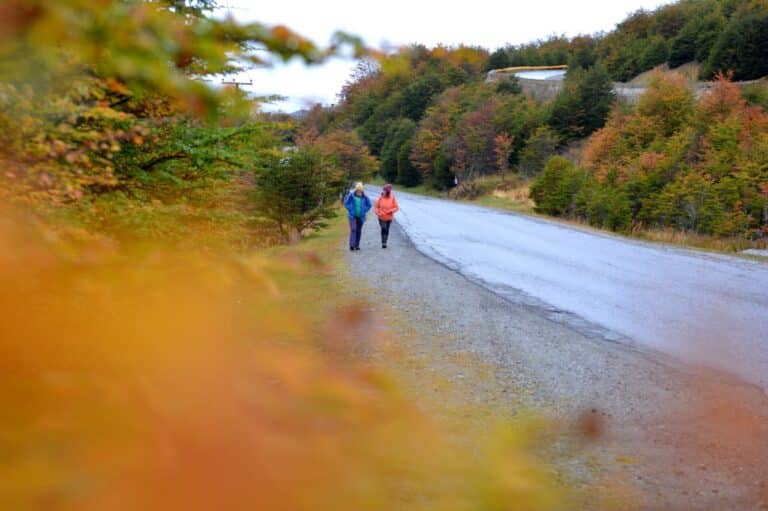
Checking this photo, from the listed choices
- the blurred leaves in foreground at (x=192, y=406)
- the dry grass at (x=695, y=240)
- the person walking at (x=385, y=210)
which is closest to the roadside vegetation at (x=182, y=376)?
the blurred leaves in foreground at (x=192, y=406)

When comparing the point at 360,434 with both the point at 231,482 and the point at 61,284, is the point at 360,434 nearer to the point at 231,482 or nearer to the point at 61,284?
the point at 231,482

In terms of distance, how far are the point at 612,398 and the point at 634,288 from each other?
18.7 ft

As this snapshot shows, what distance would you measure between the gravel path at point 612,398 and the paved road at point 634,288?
462mm

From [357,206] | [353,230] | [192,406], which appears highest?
[192,406]

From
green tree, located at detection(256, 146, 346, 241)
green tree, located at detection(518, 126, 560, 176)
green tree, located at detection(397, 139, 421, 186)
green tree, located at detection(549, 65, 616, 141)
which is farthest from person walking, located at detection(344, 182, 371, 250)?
green tree, located at detection(397, 139, 421, 186)

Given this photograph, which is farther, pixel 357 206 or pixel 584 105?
pixel 584 105

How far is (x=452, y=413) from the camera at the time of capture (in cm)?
489

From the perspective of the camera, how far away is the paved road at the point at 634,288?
741cm

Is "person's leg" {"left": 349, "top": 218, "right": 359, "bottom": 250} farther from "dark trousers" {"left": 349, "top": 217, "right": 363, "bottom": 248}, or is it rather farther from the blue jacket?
the blue jacket

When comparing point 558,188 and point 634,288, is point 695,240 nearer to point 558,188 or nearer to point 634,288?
point 558,188

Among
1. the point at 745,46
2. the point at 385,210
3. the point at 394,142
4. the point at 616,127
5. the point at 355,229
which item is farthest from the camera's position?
the point at 394,142

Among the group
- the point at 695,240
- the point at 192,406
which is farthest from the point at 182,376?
the point at 695,240

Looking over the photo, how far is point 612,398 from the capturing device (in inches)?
217

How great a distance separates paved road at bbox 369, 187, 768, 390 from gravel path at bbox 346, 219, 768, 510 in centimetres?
46
